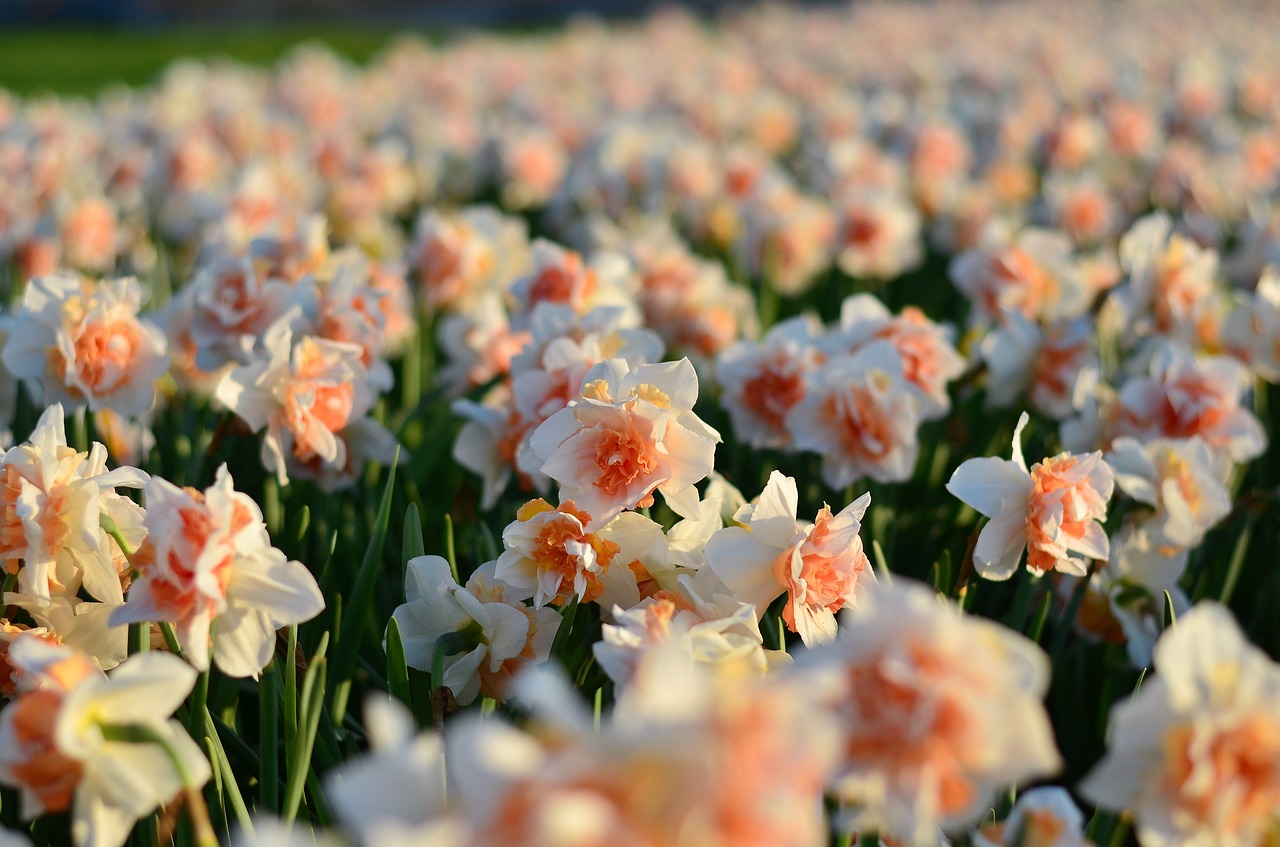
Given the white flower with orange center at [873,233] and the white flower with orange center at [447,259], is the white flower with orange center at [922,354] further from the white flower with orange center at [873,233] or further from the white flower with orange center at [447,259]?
the white flower with orange center at [873,233]

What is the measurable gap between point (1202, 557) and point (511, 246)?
224 cm

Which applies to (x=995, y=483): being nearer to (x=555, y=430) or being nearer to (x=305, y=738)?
(x=555, y=430)

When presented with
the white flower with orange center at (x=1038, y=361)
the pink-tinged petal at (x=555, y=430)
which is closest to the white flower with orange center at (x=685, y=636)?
the pink-tinged petal at (x=555, y=430)

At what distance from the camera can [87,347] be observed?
6.09ft

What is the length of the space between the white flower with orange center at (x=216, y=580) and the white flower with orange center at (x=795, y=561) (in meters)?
0.49

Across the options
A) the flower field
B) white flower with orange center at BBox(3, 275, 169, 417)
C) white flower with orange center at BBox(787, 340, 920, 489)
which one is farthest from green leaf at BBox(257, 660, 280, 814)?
white flower with orange center at BBox(787, 340, 920, 489)

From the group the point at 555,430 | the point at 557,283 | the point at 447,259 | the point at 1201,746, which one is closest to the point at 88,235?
the point at 447,259

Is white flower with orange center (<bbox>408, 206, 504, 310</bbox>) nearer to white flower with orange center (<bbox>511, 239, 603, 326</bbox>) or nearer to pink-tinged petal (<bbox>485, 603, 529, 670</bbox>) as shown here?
white flower with orange center (<bbox>511, 239, 603, 326</bbox>)

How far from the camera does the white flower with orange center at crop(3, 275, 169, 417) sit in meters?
1.85

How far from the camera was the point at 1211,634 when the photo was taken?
899mm

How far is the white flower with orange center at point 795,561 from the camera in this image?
1.34 m

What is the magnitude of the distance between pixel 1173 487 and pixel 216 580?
138 cm

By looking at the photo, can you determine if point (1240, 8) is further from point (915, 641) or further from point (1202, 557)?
point (915, 641)

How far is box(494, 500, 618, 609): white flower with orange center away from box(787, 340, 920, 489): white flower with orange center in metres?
0.68
